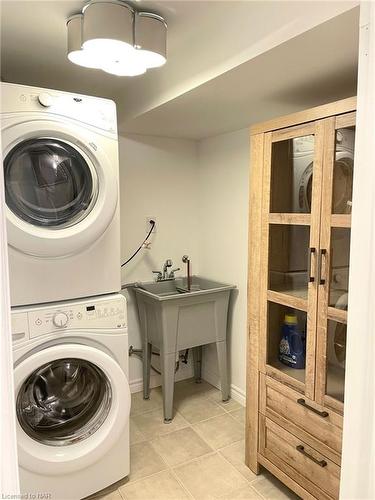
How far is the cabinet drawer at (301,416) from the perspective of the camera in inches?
59.7

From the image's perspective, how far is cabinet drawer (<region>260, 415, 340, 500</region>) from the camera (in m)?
1.54

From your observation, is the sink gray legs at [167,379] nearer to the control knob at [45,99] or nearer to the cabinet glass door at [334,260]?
the cabinet glass door at [334,260]

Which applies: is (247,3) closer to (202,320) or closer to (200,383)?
(202,320)

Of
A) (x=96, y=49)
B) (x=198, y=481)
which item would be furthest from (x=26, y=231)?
(x=198, y=481)

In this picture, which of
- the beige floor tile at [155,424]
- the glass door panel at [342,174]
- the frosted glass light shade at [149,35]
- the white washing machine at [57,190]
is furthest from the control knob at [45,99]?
the beige floor tile at [155,424]

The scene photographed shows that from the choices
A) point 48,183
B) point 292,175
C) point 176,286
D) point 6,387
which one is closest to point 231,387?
point 176,286

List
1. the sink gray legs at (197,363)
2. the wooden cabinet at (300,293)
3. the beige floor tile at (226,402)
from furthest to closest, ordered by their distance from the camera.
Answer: the sink gray legs at (197,363), the beige floor tile at (226,402), the wooden cabinet at (300,293)

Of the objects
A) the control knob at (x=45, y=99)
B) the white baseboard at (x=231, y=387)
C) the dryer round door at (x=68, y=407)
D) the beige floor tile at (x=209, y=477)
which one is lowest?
the beige floor tile at (x=209, y=477)

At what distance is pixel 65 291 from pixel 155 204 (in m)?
1.31

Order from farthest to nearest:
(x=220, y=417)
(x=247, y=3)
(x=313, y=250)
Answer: (x=220, y=417), (x=313, y=250), (x=247, y=3)

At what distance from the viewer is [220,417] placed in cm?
251

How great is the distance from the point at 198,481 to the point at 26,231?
1516 mm

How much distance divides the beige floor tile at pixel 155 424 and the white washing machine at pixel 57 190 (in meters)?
1.12

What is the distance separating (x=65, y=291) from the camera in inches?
66.4
